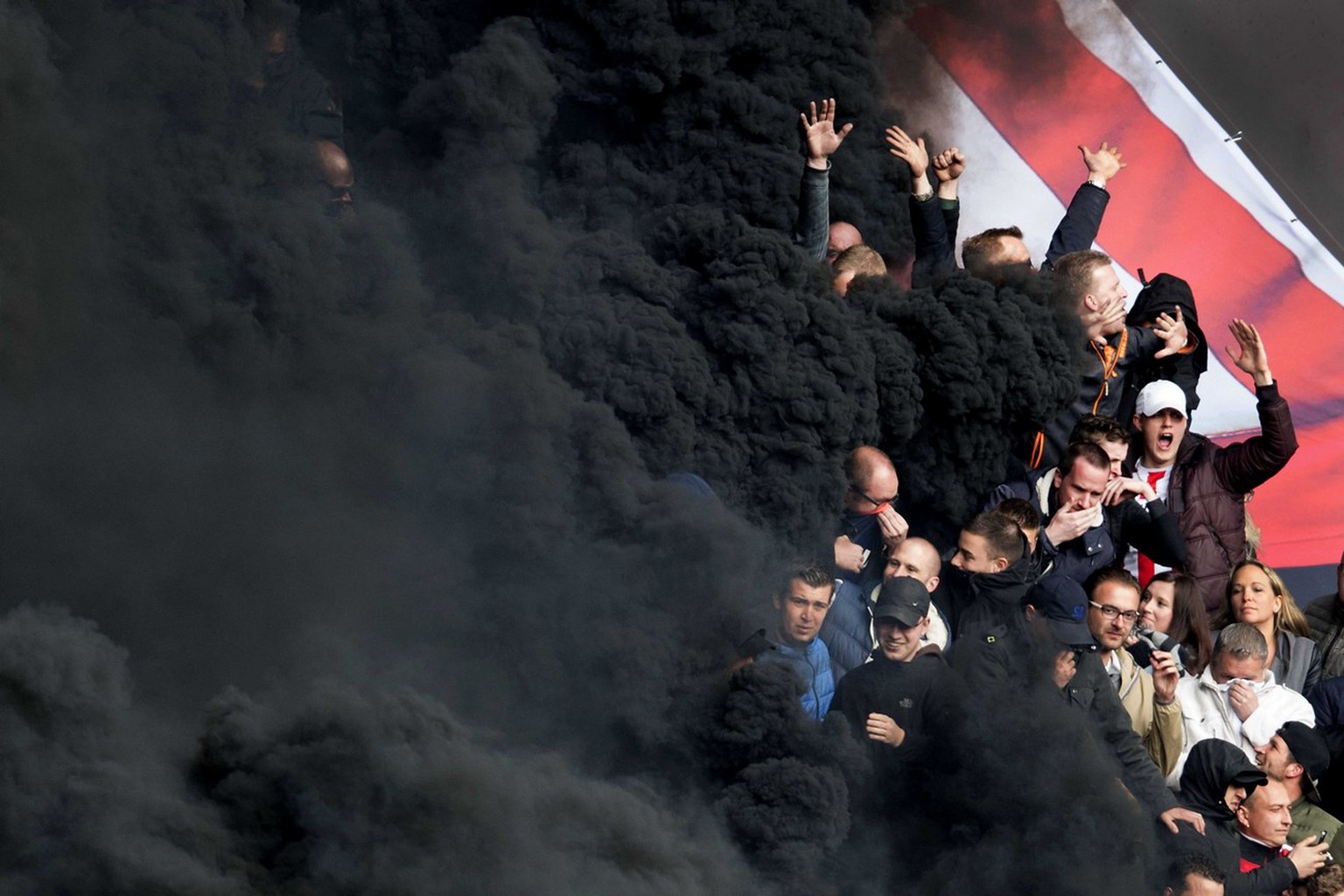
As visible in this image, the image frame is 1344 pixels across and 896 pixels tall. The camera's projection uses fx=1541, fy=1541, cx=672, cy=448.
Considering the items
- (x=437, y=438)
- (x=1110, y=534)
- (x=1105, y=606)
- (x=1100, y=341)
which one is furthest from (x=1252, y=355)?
(x=437, y=438)

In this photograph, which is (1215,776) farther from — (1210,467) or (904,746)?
(1210,467)

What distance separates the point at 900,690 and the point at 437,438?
1407mm

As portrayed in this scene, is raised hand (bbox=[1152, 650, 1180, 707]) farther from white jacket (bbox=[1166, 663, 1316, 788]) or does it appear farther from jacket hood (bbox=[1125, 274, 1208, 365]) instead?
jacket hood (bbox=[1125, 274, 1208, 365])

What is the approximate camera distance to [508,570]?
13.3 ft

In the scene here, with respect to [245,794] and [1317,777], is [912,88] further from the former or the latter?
[245,794]

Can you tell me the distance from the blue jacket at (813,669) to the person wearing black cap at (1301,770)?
1.52 m

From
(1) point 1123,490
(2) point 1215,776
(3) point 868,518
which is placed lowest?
(2) point 1215,776

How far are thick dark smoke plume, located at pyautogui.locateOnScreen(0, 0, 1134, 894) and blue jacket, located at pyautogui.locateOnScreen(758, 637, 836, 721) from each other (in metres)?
0.16

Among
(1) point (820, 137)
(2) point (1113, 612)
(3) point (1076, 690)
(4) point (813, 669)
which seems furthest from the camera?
(1) point (820, 137)

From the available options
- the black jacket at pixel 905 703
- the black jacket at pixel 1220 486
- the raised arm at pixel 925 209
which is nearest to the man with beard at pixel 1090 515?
the black jacket at pixel 1220 486

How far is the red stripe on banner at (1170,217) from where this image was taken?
709 cm

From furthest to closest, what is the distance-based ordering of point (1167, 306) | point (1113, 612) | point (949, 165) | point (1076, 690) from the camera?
point (1167, 306), point (949, 165), point (1113, 612), point (1076, 690)

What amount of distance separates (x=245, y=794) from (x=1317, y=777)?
3.57m

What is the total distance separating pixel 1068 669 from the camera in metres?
4.47
